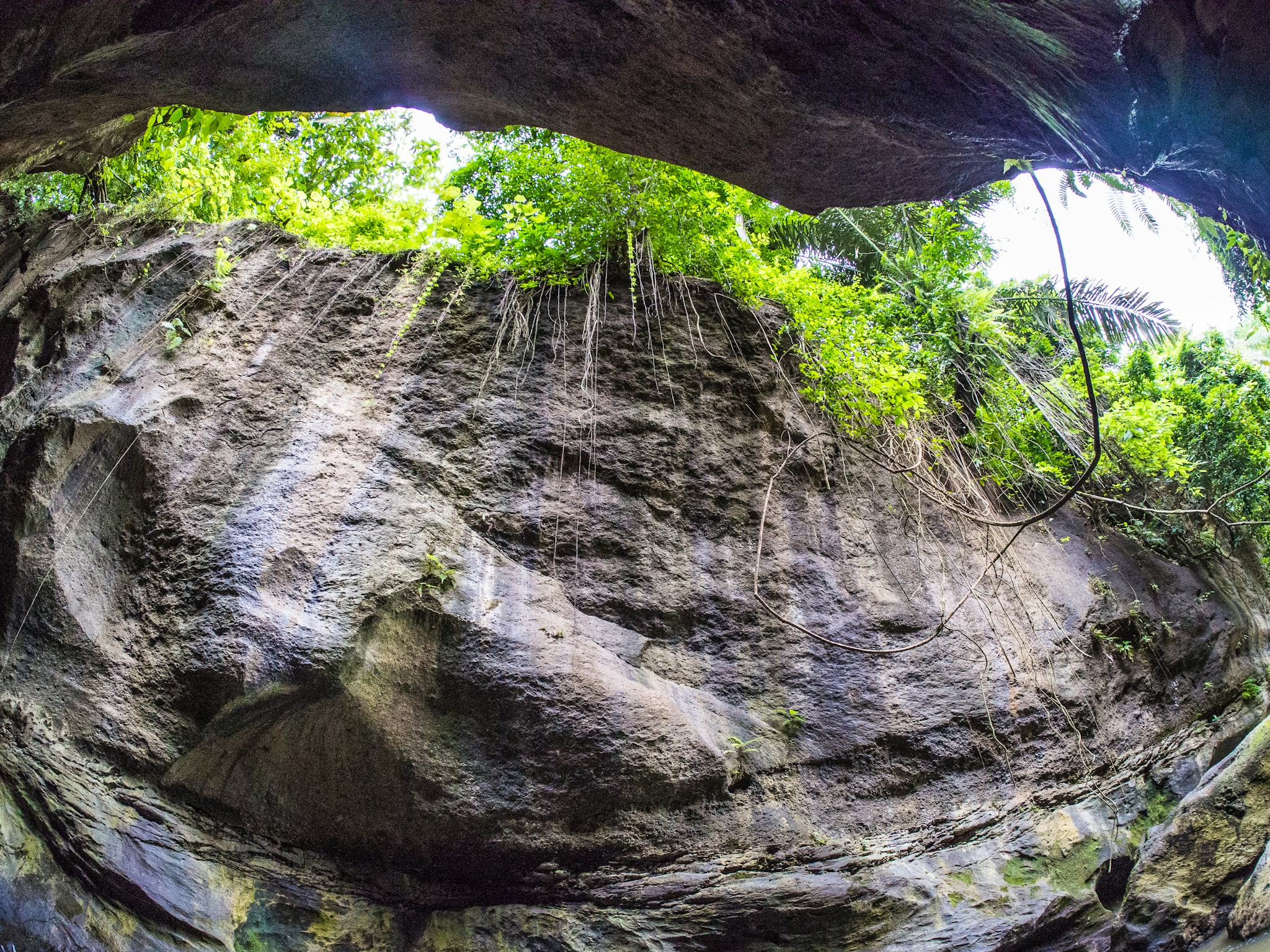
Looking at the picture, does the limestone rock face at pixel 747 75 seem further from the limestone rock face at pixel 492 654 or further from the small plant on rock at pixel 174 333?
the limestone rock face at pixel 492 654

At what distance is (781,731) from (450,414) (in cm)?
275

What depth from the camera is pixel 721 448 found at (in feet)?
18.7

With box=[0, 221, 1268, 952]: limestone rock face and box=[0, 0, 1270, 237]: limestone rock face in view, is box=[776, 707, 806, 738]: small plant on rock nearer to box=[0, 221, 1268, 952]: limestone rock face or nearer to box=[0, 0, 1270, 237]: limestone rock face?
box=[0, 221, 1268, 952]: limestone rock face

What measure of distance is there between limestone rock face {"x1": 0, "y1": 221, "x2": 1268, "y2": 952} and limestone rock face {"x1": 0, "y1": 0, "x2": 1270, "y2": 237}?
6.41 feet

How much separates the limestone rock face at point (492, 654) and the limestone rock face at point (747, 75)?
76.9 inches

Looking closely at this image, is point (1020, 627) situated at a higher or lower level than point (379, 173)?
lower

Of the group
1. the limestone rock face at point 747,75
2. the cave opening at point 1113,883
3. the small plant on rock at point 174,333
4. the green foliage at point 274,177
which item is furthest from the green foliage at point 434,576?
the cave opening at point 1113,883

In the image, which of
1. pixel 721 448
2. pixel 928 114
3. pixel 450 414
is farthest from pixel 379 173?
pixel 928 114

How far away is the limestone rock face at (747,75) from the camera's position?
8.69ft

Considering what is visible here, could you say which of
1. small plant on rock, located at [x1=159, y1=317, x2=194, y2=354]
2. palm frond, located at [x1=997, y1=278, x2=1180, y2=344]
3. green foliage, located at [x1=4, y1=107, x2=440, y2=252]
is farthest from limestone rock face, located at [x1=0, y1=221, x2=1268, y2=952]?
palm frond, located at [x1=997, y1=278, x2=1180, y2=344]

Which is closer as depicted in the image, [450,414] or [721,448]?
[450,414]

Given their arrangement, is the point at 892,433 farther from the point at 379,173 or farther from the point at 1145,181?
the point at 379,173

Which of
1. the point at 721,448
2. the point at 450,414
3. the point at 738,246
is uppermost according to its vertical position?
the point at 738,246

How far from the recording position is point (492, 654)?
14.4 feet
